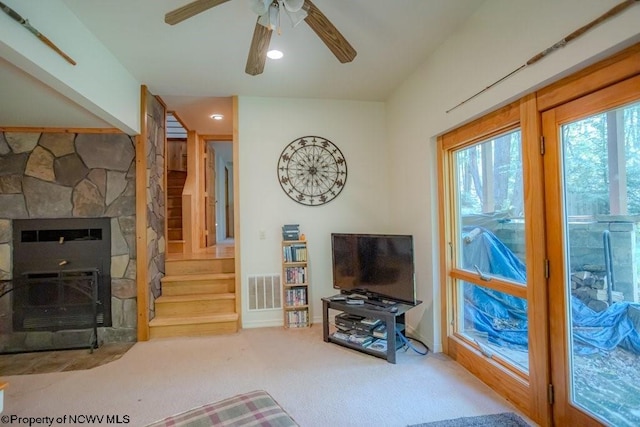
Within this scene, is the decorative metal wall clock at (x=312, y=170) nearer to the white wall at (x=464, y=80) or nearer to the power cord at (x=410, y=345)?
the white wall at (x=464, y=80)

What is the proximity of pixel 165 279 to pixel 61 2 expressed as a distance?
108 inches

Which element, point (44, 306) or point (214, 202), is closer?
point (44, 306)

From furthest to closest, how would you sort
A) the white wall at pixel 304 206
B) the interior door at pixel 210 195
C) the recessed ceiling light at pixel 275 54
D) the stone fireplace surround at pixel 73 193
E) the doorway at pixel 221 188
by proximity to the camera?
the doorway at pixel 221 188
the interior door at pixel 210 195
the white wall at pixel 304 206
the stone fireplace surround at pixel 73 193
the recessed ceiling light at pixel 275 54

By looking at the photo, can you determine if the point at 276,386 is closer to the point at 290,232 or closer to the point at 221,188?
the point at 290,232

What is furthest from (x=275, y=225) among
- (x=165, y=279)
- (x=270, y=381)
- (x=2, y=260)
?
(x=2, y=260)

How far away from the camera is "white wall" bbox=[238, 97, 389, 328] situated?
3.72 metres

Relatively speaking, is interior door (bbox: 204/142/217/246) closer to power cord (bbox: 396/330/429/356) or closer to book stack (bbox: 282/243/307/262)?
book stack (bbox: 282/243/307/262)

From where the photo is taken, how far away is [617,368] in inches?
63.0

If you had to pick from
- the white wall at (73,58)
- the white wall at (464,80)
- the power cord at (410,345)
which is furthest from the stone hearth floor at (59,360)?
the white wall at (464,80)

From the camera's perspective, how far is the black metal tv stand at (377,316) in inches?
107

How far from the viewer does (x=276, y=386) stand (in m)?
2.38

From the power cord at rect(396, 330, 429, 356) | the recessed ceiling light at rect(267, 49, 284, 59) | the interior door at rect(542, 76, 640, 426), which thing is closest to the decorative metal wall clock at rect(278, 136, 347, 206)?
the recessed ceiling light at rect(267, 49, 284, 59)

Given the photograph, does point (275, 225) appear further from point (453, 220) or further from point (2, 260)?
point (2, 260)

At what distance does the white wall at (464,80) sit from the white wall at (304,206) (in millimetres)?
247
